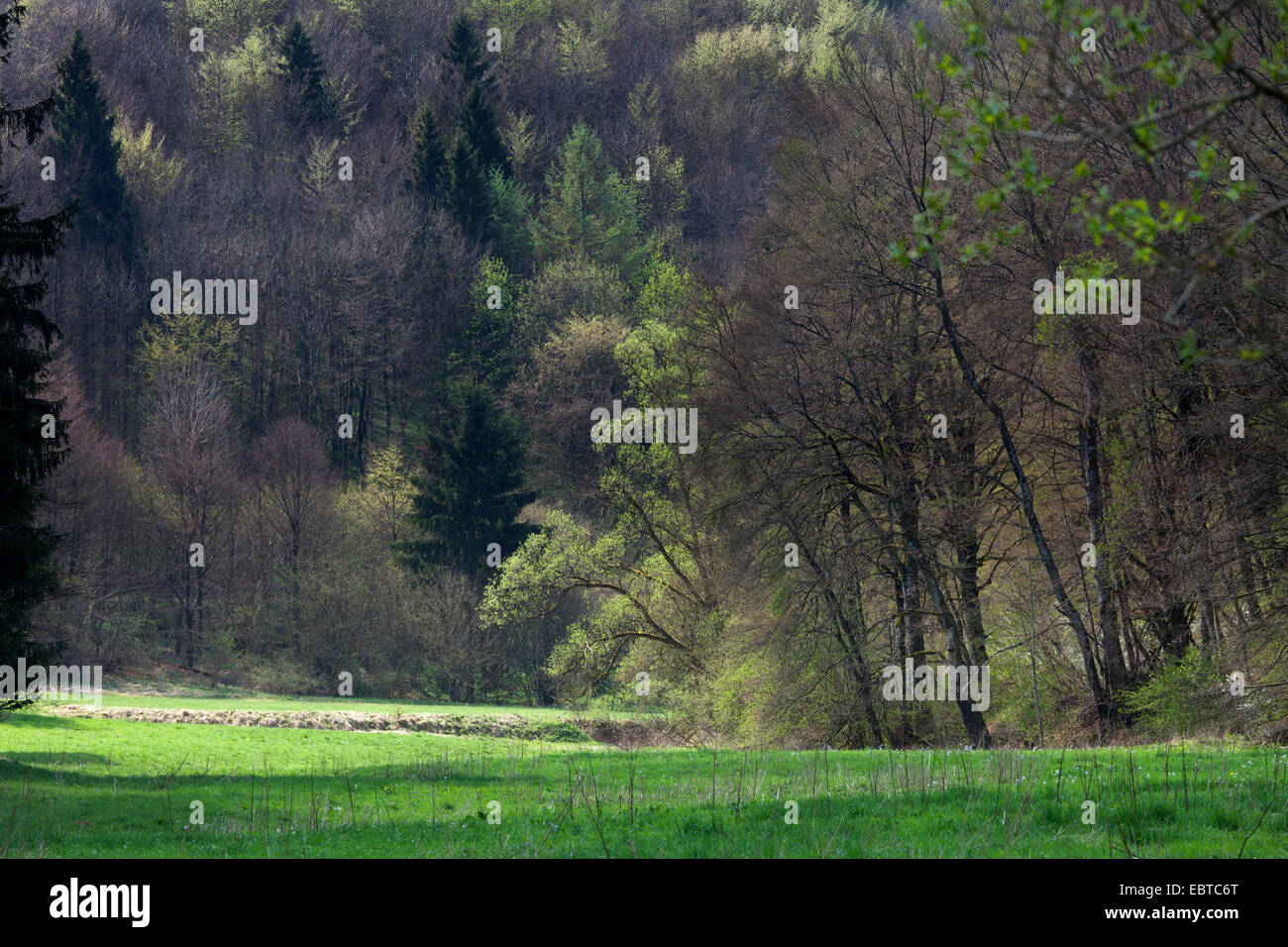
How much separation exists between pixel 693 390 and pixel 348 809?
27116 millimetres

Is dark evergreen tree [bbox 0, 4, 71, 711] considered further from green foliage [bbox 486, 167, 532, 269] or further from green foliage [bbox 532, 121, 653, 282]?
green foliage [bbox 486, 167, 532, 269]

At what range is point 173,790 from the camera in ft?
60.7

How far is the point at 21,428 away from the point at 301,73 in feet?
192

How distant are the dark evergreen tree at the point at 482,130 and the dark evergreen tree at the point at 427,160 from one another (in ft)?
6.22

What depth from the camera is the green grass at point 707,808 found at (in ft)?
30.0

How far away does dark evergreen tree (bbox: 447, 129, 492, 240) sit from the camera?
227ft

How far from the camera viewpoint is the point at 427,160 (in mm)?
70688

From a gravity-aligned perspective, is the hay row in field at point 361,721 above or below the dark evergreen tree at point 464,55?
below

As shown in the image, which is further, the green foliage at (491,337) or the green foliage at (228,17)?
the green foliage at (228,17)

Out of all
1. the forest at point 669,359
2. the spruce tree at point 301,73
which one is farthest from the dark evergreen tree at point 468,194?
the spruce tree at point 301,73

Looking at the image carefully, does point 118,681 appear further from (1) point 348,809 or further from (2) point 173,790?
(1) point 348,809

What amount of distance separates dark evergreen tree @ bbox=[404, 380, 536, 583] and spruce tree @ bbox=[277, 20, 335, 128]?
2431 cm

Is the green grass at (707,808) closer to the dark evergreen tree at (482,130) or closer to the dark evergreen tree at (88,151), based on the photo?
the dark evergreen tree at (88,151)
